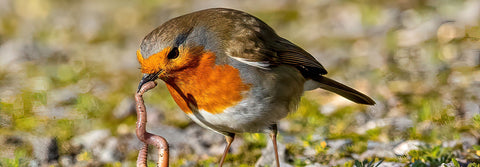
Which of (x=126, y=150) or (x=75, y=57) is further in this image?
(x=75, y=57)

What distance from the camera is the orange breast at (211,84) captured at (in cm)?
357

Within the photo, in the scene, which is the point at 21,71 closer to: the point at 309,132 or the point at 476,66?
the point at 309,132

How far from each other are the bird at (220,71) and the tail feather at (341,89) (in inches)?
21.5

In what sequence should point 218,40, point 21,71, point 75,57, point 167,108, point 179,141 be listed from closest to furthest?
point 218,40 → point 179,141 → point 167,108 → point 21,71 → point 75,57

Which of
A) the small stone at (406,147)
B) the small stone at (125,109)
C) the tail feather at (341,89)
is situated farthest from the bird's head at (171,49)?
the small stone at (125,109)

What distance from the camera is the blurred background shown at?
457 cm

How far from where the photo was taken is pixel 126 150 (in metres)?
4.81

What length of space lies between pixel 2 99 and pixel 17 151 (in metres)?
1.51

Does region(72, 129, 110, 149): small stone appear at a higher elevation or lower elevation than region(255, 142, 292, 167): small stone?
higher

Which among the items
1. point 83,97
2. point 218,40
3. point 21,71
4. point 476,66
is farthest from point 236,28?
point 21,71

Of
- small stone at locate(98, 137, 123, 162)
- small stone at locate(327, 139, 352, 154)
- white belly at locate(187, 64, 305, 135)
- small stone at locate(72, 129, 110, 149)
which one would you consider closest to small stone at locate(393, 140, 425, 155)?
small stone at locate(327, 139, 352, 154)

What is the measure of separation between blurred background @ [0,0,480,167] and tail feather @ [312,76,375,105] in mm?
338

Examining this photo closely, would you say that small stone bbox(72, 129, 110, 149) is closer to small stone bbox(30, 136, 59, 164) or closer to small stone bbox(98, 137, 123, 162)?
small stone bbox(98, 137, 123, 162)

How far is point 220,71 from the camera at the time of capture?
11.8 feet
